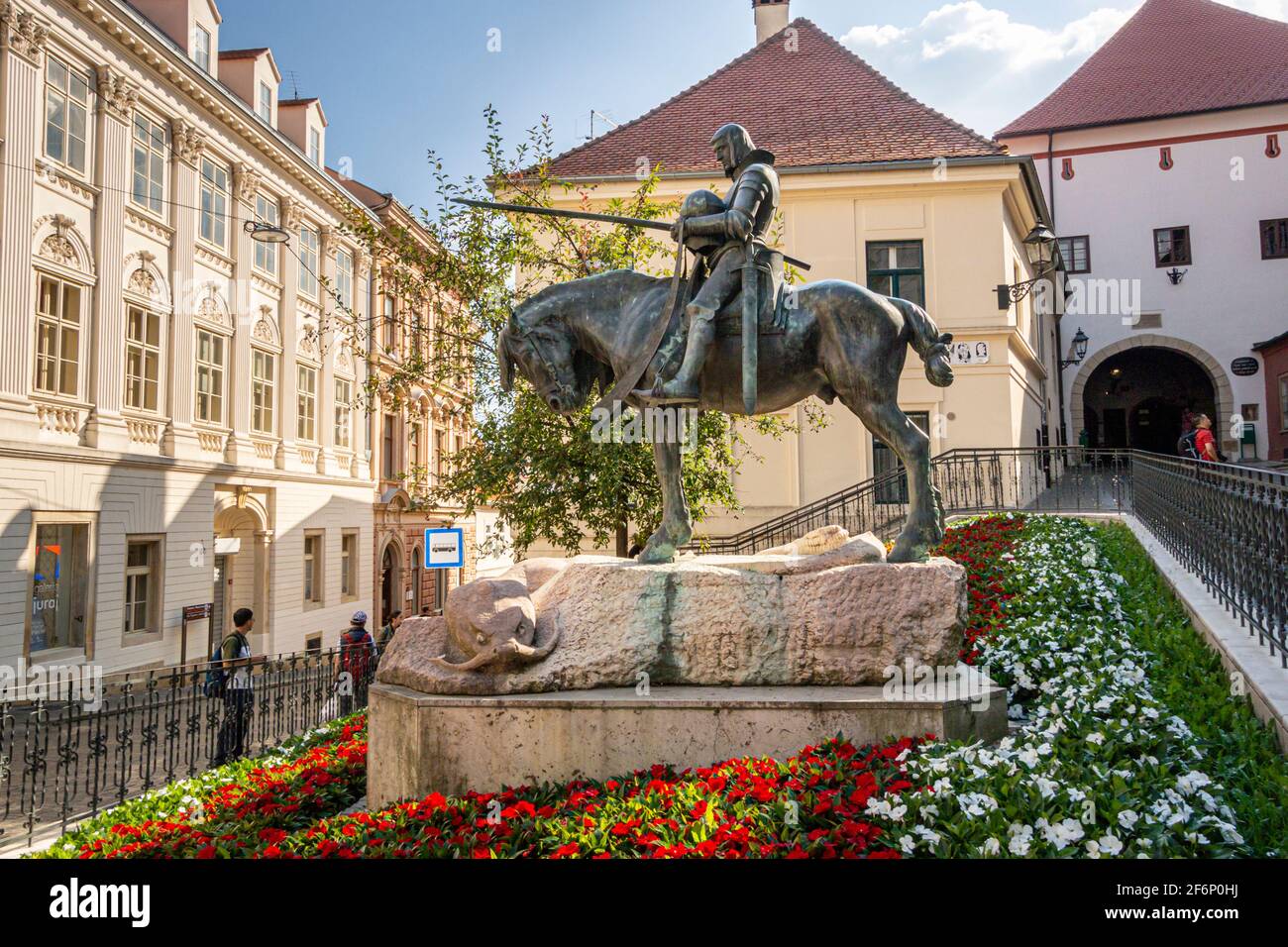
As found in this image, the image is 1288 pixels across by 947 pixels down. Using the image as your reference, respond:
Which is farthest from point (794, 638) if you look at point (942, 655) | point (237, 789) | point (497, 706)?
point (237, 789)

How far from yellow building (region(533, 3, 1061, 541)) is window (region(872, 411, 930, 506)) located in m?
0.07

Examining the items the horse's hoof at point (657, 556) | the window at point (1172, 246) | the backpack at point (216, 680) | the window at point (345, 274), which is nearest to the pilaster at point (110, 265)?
the window at point (345, 274)

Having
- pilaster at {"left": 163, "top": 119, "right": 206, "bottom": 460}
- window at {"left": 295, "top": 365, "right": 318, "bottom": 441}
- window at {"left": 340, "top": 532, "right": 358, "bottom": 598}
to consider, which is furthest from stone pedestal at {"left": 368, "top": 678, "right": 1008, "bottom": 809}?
window at {"left": 340, "top": 532, "right": 358, "bottom": 598}

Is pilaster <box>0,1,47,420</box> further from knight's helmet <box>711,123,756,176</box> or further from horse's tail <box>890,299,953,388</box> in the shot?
horse's tail <box>890,299,953,388</box>

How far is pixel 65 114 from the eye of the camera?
17.0 metres

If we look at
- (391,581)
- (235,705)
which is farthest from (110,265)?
(391,581)

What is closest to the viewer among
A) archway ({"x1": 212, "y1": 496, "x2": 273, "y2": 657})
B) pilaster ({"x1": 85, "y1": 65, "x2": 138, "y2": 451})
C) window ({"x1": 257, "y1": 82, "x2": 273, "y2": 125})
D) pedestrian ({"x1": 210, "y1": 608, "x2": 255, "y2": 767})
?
pedestrian ({"x1": 210, "y1": 608, "x2": 255, "y2": 767})

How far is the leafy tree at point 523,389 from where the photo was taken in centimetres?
1404

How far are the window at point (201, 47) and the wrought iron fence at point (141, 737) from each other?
51.7ft

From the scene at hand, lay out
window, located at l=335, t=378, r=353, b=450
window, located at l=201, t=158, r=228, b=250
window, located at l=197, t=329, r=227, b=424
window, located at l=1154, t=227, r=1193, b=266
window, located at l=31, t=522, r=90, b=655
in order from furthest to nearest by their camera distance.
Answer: window, located at l=1154, t=227, r=1193, b=266 < window, located at l=335, t=378, r=353, b=450 < window, located at l=201, t=158, r=228, b=250 < window, located at l=197, t=329, r=227, b=424 < window, located at l=31, t=522, r=90, b=655

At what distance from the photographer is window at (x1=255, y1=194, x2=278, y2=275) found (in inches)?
929

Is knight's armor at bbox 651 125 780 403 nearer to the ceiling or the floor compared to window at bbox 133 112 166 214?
nearer to the floor

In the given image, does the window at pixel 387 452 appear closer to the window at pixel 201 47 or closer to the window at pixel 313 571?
the window at pixel 313 571
